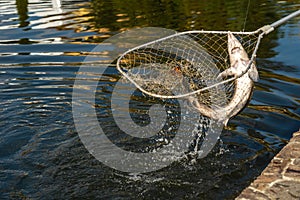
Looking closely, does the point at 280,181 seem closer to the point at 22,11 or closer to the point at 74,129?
the point at 74,129

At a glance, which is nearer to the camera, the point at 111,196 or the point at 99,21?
the point at 111,196

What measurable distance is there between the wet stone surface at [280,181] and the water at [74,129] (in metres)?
0.48

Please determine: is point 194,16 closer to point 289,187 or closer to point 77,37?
point 77,37

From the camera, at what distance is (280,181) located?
5.70m

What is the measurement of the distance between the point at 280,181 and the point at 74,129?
4.01 m

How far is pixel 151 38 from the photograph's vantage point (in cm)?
1504

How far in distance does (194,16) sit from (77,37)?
6.02 meters

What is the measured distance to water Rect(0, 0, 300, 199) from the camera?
247 inches

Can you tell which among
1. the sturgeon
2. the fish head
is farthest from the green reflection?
the sturgeon

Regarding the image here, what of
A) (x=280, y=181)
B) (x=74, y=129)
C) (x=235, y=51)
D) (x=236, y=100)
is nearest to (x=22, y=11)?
(x=74, y=129)

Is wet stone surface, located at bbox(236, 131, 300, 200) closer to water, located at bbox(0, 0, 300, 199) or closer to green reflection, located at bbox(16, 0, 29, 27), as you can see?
water, located at bbox(0, 0, 300, 199)

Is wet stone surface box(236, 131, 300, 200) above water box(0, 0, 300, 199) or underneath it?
above

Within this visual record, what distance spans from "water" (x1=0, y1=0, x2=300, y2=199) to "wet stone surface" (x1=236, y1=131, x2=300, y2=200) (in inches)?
18.7

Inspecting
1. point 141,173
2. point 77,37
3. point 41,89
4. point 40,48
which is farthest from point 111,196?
point 77,37
